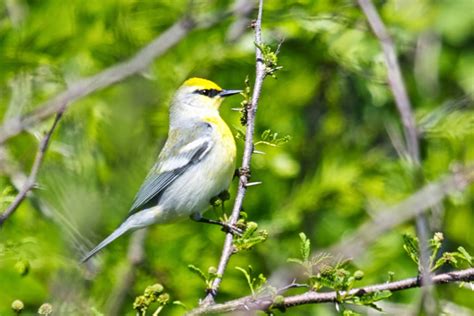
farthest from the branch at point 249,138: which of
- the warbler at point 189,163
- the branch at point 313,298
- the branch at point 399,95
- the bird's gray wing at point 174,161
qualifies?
the bird's gray wing at point 174,161

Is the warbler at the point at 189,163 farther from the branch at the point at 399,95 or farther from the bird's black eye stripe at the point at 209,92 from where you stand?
the branch at the point at 399,95

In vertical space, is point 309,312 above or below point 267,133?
below

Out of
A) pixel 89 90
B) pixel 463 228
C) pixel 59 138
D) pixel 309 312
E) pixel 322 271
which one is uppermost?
pixel 89 90

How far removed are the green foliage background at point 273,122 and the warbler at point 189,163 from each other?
11 centimetres

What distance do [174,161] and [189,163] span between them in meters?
0.08

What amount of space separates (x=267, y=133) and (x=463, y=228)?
2.45m

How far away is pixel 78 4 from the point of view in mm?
4387

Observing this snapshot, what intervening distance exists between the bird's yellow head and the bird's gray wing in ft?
0.57

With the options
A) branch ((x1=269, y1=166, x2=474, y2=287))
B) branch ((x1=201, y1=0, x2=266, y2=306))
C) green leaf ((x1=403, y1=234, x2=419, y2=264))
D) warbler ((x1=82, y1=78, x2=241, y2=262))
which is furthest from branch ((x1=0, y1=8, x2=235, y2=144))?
green leaf ((x1=403, y1=234, x2=419, y2=264))

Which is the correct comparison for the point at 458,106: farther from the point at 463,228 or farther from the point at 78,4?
the point at 78,4

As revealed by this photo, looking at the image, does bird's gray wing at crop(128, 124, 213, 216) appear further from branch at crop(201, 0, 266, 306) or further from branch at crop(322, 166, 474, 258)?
branch at crop(201, 0, 266, 306)

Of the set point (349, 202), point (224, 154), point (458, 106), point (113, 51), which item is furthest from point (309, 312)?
point (113, 51)

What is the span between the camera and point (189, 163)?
4281 mm

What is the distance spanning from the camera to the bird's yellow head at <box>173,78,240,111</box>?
4.39m
